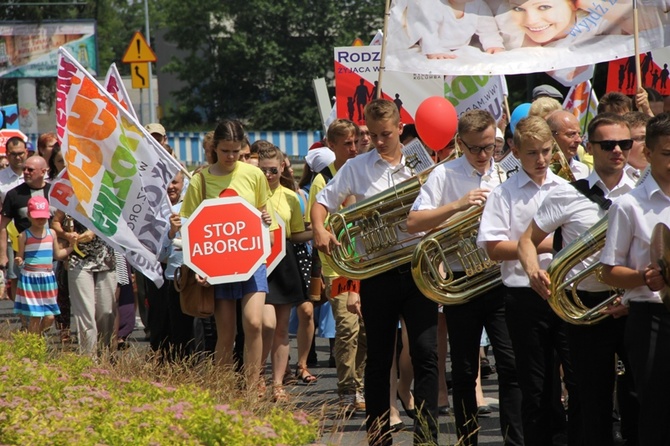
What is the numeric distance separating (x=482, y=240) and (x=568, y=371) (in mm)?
795

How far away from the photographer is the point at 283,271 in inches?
369

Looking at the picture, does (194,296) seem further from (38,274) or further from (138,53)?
(138,53)

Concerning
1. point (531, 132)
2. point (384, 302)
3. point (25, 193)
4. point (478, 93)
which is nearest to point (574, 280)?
point (531, 132)

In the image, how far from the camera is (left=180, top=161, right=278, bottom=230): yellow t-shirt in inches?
332

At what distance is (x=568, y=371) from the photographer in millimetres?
6406

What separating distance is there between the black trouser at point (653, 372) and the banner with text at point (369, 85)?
7.08 m

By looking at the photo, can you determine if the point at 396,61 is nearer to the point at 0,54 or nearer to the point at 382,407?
the point at 382,407

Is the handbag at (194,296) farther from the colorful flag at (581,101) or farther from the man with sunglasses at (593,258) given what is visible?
the colorful flag at (581,101)

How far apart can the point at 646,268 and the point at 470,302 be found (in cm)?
172

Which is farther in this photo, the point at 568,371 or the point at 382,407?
the point at 382,407

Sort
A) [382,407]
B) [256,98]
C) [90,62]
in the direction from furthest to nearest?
[256,98], [90,62], [382,407]

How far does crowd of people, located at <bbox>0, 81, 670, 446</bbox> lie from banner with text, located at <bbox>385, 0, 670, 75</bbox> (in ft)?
1.21

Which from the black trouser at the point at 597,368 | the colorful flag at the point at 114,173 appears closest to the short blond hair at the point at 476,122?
the black trouser at the point at 597,368

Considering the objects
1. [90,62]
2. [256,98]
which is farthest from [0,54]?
[256,98]
